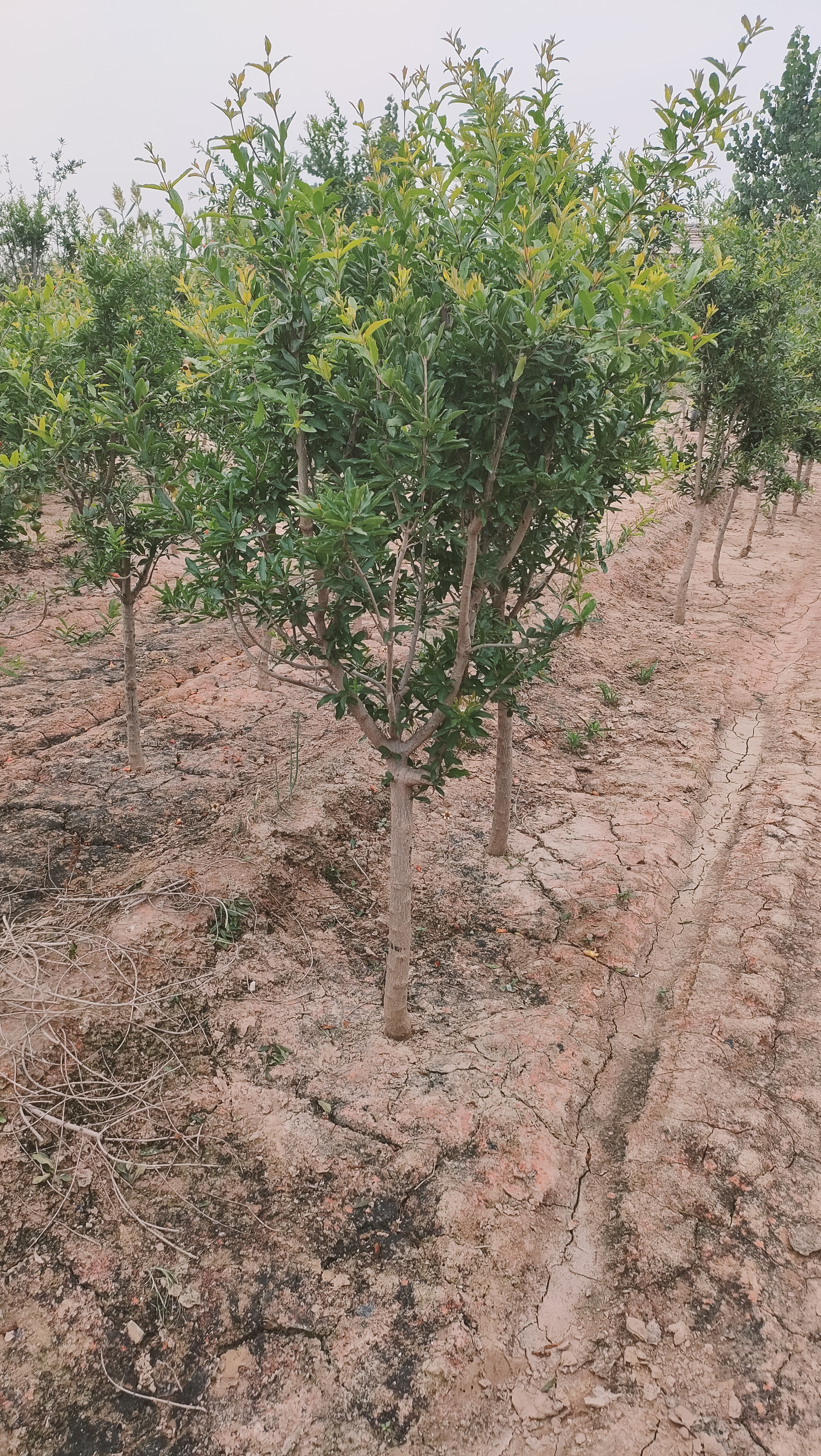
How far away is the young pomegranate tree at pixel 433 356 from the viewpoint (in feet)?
9.89

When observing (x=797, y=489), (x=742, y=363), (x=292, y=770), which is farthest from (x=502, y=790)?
(x=797, y=489)

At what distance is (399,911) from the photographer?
4.72 meters

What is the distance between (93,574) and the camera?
5.74 metres

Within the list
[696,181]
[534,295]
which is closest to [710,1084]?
[534,295]

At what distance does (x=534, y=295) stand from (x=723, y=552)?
51.8 ft

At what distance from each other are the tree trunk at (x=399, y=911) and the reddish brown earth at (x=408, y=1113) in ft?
0.64

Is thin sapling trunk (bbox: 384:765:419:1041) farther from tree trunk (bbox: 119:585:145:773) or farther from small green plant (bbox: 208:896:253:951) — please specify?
tree trunk (bbox: 119:585:145:773)

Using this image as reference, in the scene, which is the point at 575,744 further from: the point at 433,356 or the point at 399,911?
the point at 433,356

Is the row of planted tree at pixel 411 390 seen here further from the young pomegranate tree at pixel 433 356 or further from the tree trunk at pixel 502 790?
the tree trunk at pixel 502 790

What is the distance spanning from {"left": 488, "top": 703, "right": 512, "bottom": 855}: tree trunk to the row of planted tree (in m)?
1.12

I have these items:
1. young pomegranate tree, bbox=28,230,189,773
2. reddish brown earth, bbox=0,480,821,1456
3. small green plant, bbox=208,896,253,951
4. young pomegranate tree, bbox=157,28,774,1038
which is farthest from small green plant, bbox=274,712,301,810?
young pomegranate tree, bbox=157,28,774,1038

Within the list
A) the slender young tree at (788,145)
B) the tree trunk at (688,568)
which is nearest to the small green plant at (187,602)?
the tree trunk at (688,568)

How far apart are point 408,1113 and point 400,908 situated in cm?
112

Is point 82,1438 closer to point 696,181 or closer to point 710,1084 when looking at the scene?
point 710,1084
